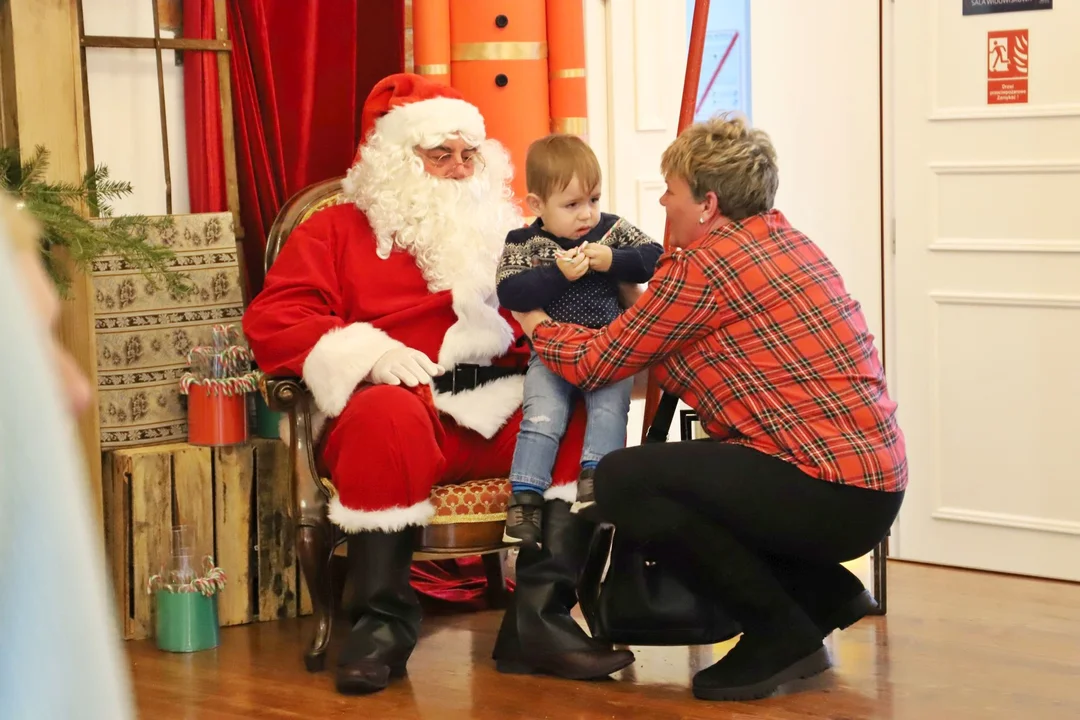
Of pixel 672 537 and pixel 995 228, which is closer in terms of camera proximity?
pixel 672 537

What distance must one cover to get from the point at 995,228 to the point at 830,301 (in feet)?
4.41

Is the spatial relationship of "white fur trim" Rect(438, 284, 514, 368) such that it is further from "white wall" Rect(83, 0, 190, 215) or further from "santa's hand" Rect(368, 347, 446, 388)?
"white wall" Rect(83, 0, 190, 215)

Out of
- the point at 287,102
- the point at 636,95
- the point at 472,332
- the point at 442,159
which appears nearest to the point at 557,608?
the point at 472,332

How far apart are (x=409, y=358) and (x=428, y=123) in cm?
66

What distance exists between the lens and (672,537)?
2.68 meters

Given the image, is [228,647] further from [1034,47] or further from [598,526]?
[1034,47]

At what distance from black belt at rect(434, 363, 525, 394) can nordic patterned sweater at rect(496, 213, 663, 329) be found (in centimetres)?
27

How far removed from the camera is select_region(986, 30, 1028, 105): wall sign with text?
3.65m

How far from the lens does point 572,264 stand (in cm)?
281

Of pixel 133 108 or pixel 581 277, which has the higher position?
pixel 133 108

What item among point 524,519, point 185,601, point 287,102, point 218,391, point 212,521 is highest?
point 287,102

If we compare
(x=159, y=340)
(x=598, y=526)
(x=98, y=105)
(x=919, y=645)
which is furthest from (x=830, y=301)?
(x=98, y=105)

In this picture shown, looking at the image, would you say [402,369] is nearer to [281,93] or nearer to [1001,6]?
[281,93]

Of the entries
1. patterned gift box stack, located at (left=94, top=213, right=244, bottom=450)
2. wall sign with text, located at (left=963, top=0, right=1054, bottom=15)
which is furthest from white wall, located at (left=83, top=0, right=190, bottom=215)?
wall sign with text, located at (left=963, top=0, right=1054, bottom=15)
